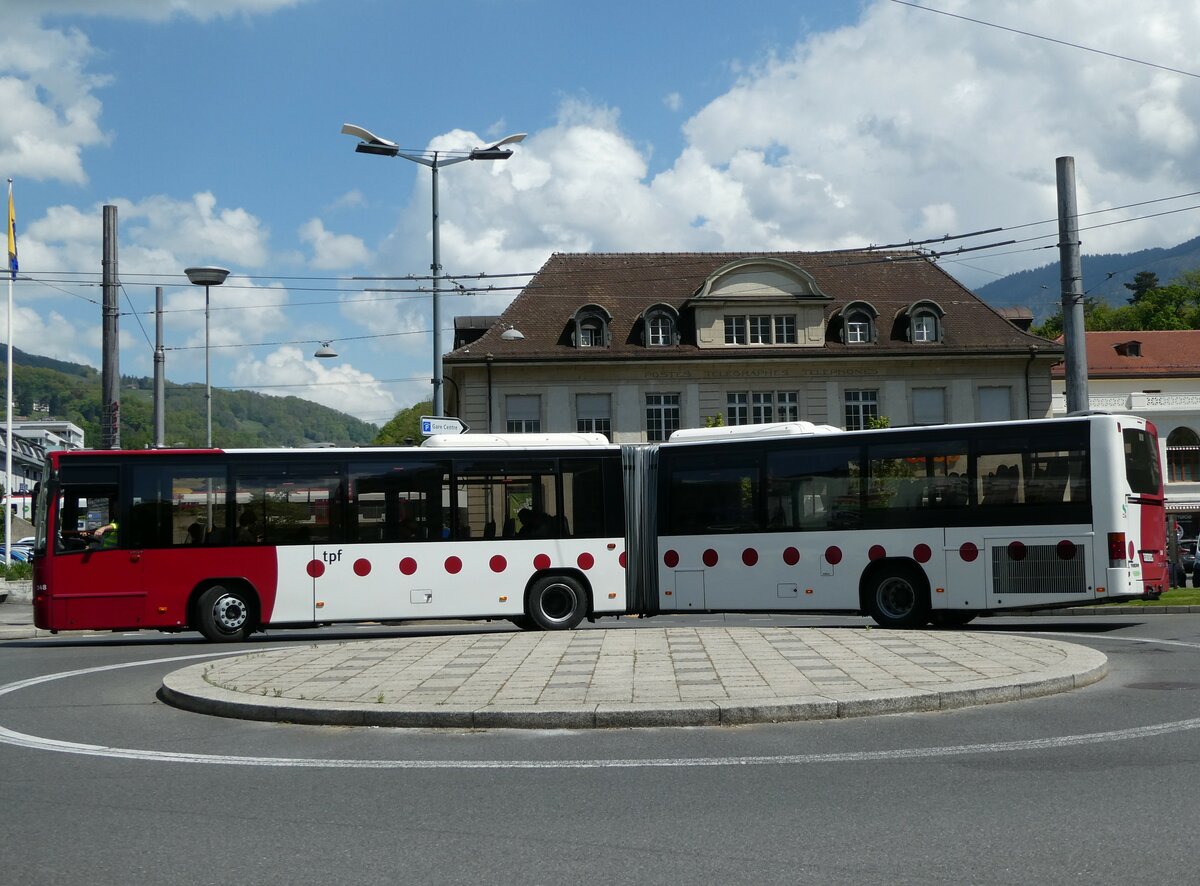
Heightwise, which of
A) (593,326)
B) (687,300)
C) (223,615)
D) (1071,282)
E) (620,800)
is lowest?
(620,800)

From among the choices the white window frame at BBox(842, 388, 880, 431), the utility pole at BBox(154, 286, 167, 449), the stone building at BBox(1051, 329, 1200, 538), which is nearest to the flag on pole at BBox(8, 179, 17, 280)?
the utility pole at BBox(154, 286, 167, 449)

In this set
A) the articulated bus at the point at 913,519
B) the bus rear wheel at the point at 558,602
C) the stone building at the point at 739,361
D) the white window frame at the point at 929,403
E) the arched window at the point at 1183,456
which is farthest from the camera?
the arched window at the point at 1183,456

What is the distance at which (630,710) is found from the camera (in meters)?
10.1

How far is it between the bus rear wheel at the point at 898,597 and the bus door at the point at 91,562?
11.0 meters

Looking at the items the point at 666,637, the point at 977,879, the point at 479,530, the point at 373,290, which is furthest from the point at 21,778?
the point at 373,290

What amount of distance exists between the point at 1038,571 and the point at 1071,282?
770cm

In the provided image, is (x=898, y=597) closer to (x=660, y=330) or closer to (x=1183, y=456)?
(x=660, y=330)

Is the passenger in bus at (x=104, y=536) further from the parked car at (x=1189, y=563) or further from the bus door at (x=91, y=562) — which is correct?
the parked car at (x=1189, y=563)

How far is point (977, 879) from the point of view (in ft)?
18.2

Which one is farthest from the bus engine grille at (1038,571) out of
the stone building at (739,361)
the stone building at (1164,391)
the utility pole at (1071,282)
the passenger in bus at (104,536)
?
the stone building at (1164,391)

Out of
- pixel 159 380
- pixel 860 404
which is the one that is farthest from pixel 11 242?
pixel 860 404

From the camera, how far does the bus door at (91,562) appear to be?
19594mm

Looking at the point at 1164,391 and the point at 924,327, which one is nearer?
the point at 924,327

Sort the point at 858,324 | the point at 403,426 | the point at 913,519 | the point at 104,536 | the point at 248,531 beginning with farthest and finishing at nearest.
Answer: the point at 403,426, the point at 858,324, the point at 248,531, the point at 104,536, the point at 913,519
